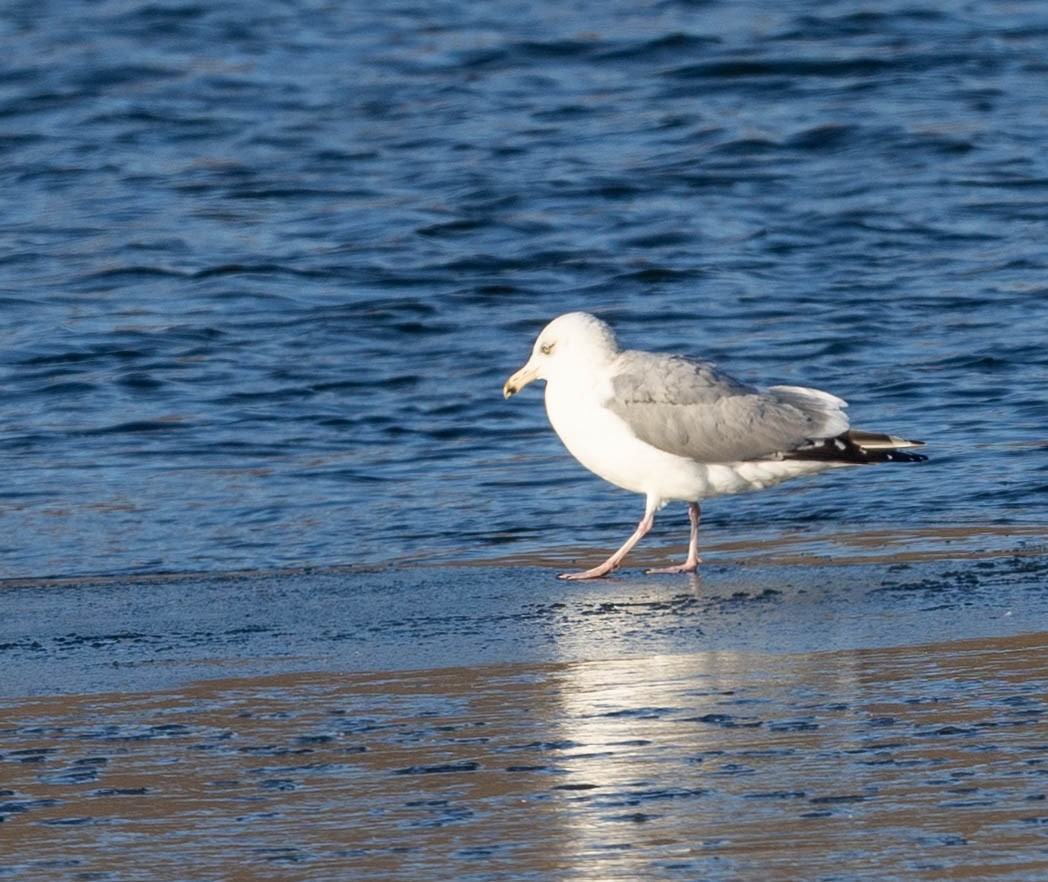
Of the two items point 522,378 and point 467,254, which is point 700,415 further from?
point 467,254

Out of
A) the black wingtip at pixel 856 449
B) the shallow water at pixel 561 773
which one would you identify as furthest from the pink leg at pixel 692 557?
the shallow water at pixel 561 773

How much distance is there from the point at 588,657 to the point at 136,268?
821 cm

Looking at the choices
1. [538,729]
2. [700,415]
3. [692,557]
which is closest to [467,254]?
[700,415]

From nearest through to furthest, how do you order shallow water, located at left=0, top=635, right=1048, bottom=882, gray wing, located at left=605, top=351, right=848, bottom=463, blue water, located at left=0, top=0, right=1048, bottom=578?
shallow water, located at left=0, top=635, right=1048, bottom=882 < gray wing, located at left=605, top=351, right=848, bottom=463 < blue water, located at left=0, top=0, right=1048, bottom=578

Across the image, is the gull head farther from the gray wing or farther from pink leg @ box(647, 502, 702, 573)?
pink leg @ box(647, 502, 702, 573)

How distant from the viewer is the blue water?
8.12m

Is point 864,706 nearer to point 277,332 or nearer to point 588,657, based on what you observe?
point 588,657

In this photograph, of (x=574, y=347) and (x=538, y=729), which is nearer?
(x=538, y=729)

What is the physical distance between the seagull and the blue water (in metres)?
0.31

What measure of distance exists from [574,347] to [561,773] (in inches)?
132

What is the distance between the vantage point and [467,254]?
43.8ft

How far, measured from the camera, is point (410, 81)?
59.1 ft

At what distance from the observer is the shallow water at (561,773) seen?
3.74 metres

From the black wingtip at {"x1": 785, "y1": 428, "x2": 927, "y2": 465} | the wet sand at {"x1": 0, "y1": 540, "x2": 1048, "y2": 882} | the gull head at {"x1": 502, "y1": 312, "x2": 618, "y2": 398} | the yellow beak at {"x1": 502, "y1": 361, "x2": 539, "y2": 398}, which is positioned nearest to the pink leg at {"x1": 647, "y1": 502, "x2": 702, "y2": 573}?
the wet sand at {"x1": 0, "y1": 540, "x2": 1048, "y2": 882}
